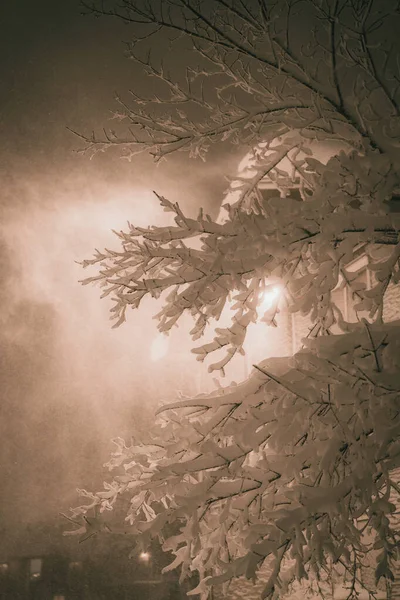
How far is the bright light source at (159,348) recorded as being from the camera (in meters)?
15.9

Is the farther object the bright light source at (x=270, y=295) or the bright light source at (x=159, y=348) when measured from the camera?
the bright light source at (x=159, y=348)

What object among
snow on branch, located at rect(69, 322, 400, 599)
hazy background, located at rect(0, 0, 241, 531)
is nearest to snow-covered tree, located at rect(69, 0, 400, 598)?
snow on branch, located at rect(69, 322, 400, 599)

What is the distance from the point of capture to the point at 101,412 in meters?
17.4

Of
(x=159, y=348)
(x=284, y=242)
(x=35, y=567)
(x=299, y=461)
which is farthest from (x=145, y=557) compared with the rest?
(x=284, y=242)

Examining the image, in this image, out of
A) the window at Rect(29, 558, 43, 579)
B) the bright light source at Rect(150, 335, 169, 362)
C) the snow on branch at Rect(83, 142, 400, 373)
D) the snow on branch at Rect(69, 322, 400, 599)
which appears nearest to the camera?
the snow on branch at Rect(69, 322, 400, 599)

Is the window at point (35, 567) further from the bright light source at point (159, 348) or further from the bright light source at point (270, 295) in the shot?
the bright light source at point (270, 295)

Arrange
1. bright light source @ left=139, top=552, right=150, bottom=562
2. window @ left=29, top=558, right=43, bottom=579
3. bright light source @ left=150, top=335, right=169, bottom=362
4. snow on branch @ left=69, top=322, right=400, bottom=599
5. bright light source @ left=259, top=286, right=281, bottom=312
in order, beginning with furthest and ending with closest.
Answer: bright light source @ left=150, top=335, right=169, bottom=362 → window @ left=29, top=558, right=43, bottom=579 → bright light source @ left=139, top=552, right=150, bottom=562 → bright light source @ left=259, top=286, right=281, bottom=312 → snow on branch @ left=69, top=322, right=400, bottom=599

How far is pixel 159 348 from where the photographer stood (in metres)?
17.0

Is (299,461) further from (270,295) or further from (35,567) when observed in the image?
(35,567)

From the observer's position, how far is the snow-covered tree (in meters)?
3.14

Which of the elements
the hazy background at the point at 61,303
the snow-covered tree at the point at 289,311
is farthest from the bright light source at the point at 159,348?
the snow-covered tree at the point at 289,311

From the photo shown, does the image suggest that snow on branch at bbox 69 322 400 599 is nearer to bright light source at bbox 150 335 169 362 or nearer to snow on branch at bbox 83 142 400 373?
snow on branch at bbox 83 142 400 373

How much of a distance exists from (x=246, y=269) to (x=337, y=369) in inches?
35.4

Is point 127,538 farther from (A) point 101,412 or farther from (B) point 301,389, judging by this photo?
(B) point 301,389
